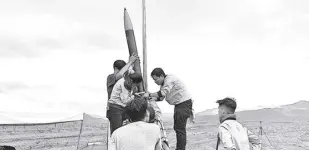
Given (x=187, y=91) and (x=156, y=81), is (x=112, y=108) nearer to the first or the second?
(x=156, y=81)

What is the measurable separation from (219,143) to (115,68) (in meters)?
2.89

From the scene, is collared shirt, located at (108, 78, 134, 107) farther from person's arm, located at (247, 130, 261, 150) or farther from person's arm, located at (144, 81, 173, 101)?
person's arm, located at (247, 130, 261, 150)

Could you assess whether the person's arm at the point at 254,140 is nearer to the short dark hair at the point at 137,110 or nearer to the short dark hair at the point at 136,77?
the short dark hair at the point at 137,110

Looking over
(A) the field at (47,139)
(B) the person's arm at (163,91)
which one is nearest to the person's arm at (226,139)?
(B) the person's arm at (163,91)

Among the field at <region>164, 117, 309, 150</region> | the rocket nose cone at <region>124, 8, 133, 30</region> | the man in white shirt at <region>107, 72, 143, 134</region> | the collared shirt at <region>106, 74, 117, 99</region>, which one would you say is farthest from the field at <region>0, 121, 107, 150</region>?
the man in white shirt at <region>107, 72, 143, 134</region>

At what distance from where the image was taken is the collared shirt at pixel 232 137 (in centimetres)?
342

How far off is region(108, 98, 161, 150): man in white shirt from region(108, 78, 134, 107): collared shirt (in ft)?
7.52

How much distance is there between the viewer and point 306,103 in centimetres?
12512

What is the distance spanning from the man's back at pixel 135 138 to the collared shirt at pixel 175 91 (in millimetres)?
2990

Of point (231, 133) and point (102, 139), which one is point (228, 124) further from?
point (102, 139)

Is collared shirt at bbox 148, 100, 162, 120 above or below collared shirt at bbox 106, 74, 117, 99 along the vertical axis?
below

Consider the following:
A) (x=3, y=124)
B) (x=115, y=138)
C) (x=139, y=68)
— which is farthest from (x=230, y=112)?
(x=3, y=124)

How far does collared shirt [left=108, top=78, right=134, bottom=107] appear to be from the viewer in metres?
5.61

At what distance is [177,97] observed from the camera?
6.37m
